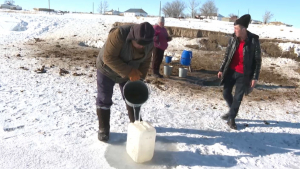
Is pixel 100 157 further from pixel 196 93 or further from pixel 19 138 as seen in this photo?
pixel 196 93

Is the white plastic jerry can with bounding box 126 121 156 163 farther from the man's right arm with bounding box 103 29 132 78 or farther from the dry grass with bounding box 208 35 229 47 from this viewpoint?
the dry grass with bounding box 208 35 229 47

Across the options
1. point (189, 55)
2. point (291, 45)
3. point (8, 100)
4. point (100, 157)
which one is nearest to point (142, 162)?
point (100, 157)

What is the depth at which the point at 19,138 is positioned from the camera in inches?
122

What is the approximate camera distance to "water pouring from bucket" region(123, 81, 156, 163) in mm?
2621

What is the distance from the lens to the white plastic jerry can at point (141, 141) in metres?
2.61

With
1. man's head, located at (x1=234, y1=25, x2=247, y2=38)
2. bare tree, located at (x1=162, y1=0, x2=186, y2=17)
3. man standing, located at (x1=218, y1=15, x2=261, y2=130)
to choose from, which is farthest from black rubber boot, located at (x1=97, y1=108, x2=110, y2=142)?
bare tree, located at (x1=162, y1=0, x2=186, y2=17)

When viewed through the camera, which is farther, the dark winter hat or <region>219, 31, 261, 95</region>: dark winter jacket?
<region>219, 31, 261, 95</region>: dark winter jacket

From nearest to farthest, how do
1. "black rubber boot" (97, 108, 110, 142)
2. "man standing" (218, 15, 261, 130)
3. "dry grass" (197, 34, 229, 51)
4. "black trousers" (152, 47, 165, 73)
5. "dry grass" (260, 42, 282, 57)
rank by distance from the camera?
"black rubber boot" (97, 108, 110, 142) → "man standing" (218, 15, 261, 130) → "black trousers" (152, 47, 165, 73) → "dry grass" (260, 42, 282, 57) → "dry grass" (197, 34, 229, 51)

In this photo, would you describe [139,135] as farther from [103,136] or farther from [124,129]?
[124,129]

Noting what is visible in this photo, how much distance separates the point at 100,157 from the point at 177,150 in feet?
3.19

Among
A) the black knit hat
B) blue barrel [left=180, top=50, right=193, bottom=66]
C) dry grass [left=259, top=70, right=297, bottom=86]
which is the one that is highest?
the black knit hat

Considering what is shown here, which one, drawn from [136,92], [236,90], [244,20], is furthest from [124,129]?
[244,20]

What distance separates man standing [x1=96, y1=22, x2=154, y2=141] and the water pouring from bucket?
19cm

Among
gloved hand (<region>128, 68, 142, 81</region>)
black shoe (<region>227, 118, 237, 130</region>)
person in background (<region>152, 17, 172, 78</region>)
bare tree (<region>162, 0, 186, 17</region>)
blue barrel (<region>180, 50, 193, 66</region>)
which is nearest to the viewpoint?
→ gloved hand (<region>128, 68, 142, 81</region>)
